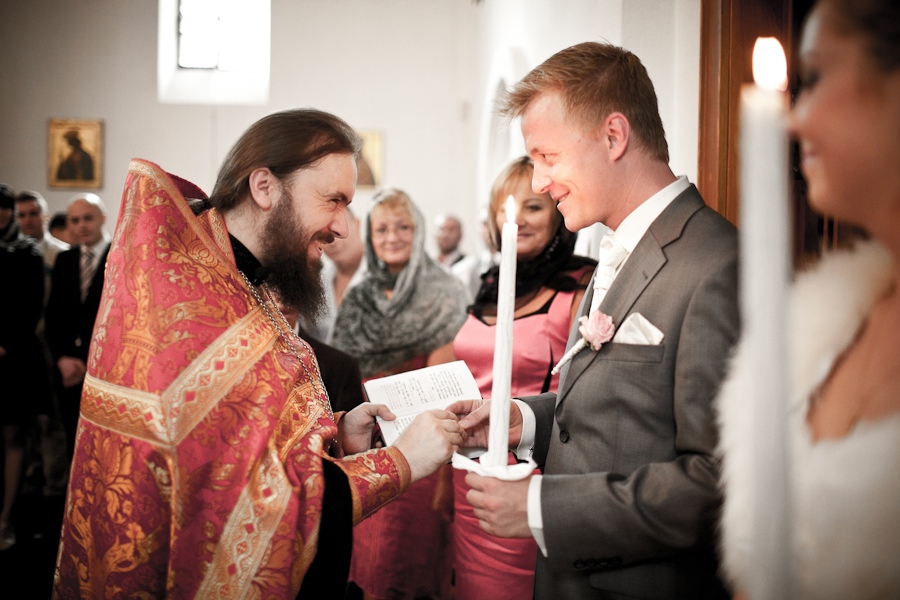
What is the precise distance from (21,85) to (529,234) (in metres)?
10.1

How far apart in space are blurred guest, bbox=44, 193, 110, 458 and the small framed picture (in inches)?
227

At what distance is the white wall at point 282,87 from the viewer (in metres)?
10.1

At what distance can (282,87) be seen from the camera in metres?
10.5

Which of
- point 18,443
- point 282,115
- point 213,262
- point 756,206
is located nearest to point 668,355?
point 756,206

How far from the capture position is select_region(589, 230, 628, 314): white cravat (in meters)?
1.56

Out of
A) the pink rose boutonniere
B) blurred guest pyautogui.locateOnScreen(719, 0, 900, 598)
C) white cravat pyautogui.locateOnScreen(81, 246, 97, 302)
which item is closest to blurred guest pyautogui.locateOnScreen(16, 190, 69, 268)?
white cravat pyautogui.locateOnScreen(81, 246, 97, 302)

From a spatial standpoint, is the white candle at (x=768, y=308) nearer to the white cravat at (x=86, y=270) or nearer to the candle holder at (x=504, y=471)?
the candle holder at (x=504, y=471)

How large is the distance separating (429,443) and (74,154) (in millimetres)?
10320

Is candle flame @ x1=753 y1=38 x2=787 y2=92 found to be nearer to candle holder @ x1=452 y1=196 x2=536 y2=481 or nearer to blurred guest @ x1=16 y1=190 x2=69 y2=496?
candle holder @ x1=452 y1=196 x2=536 y2=481

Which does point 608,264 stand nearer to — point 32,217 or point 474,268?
point 474,268

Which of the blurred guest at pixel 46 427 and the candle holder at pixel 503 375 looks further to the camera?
the blurred guest at pixel 46 427

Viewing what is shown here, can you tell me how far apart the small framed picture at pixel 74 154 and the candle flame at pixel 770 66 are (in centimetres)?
1108

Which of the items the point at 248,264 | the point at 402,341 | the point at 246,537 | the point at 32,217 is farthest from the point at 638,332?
the point at 32,217

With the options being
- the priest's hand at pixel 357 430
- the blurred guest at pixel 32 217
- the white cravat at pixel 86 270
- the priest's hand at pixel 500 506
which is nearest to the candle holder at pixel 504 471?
the priest's hand at pixel 500 506
